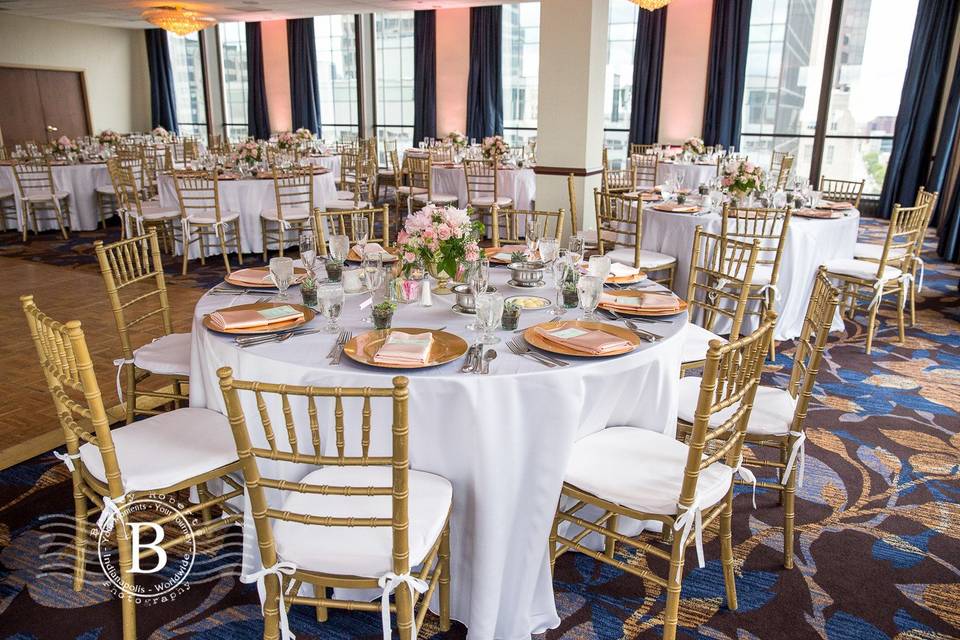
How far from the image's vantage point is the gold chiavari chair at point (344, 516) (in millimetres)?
1541

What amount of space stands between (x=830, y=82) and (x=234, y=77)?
11.4 meters

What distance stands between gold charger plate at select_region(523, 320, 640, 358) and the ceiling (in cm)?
950

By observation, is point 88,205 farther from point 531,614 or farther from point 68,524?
point 531,614

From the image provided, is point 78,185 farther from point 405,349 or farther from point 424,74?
point 405,349

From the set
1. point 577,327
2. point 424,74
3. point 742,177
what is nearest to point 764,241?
point 742,177

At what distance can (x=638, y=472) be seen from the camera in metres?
2.06

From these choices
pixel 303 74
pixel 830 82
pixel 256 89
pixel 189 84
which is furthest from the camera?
pixel 189 84

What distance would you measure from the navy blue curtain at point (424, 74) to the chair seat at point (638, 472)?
1112 cm

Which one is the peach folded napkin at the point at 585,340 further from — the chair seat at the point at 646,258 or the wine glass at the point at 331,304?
the chair seat at the point at 646,258

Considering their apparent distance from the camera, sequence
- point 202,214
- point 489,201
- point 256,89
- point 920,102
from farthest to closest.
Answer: point 256,89
point 920,102
point 489,201
point 202,214

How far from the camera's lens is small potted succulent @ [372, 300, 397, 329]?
233 centimetres

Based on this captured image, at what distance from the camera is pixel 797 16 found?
33.3 ft

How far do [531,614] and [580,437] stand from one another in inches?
22.9

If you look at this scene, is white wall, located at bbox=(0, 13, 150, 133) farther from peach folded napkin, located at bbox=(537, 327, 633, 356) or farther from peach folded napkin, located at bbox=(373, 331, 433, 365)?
peach folded napkin, located at bbox=(537, 327, 633, 356)
